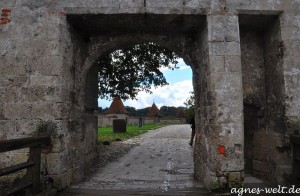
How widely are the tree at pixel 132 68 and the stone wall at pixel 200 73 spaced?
404 centimetres

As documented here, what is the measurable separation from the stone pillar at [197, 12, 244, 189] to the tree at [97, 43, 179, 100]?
15.7 feet

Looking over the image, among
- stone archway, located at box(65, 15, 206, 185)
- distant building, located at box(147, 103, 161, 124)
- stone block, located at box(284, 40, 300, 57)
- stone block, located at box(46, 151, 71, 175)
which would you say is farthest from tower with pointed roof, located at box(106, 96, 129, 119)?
stone block, located at box(284, 40, 300, 57)

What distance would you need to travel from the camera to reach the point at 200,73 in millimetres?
5344

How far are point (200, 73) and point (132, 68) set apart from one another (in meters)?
4.85

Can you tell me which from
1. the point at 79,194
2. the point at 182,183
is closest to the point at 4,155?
the point at 79,194

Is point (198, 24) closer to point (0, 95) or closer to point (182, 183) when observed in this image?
point (182, 183)

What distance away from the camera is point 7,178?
4.56 meters

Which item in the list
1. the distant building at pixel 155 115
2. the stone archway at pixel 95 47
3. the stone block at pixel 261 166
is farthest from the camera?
the distant building at pixel 155 115

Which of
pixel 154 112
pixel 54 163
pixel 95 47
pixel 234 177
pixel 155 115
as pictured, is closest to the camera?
pixel 234 177

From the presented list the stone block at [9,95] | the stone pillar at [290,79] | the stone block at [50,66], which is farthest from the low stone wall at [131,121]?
the stone pillar at [290,79]

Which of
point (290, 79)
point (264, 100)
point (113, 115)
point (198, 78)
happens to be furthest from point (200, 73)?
point (113, 115)

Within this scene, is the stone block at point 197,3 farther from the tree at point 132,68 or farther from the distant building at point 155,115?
the distant building at point 155,115

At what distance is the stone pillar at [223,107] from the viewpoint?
4395 millimetres

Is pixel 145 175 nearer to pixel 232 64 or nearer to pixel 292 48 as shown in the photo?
pixel 232 64
